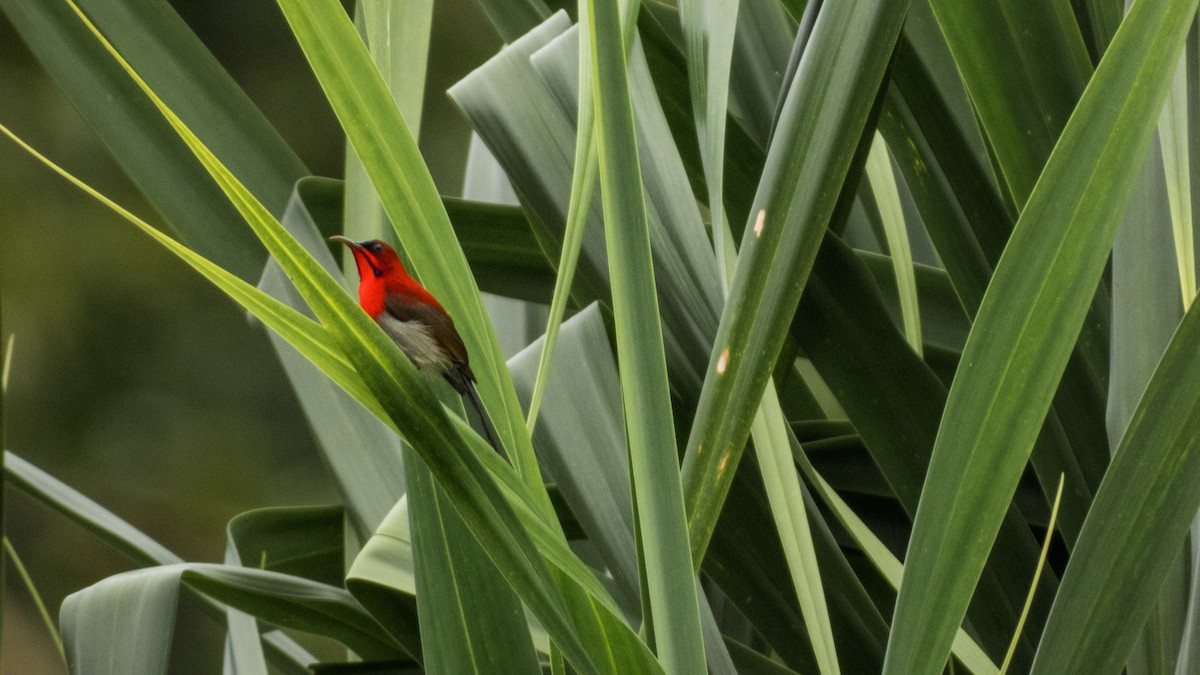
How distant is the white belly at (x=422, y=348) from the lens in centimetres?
51

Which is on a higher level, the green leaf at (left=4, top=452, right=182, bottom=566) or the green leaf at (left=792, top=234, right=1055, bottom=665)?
the green leaf at (left=792, top=234, right=1055, bottom=665)

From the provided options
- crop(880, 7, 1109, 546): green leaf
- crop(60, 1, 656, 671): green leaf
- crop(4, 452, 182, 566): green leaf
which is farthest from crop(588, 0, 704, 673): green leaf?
crop(4, 452, 182, 566): green leaf

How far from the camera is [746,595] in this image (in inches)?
20.3

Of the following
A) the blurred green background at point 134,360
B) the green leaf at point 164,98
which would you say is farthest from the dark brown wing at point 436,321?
the blurred green background at point 134,360

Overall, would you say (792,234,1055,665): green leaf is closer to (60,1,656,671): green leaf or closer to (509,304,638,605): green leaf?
(509,304,638,605): green leaf

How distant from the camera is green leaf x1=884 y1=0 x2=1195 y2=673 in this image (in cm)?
26

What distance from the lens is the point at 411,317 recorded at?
571 millimetres

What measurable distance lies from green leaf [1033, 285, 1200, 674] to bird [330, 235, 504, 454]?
0.27m

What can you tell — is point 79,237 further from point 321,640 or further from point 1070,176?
point 1070,176

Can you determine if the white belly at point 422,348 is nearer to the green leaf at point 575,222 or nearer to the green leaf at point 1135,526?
the green leaf at point 575,222

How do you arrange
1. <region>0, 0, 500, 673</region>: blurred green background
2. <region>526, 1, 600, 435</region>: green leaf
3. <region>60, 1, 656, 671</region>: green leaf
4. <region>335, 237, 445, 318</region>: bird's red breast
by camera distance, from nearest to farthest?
<region>60, 1, 656, 671</region>: green leaf < <region>526, 1, 600, 435</region>: green leaf < <region>335, 237, 445, 318</region>: bird's red breast < <region>0, 0, 500, 673</region>: blurred green background

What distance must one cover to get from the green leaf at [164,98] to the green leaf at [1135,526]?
1.64 feet

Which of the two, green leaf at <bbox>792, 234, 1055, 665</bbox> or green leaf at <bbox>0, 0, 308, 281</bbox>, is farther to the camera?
green leaf at <bbox>0, 0, 308, 281</bbox>

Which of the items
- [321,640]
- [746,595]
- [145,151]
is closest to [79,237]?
[321,640]
